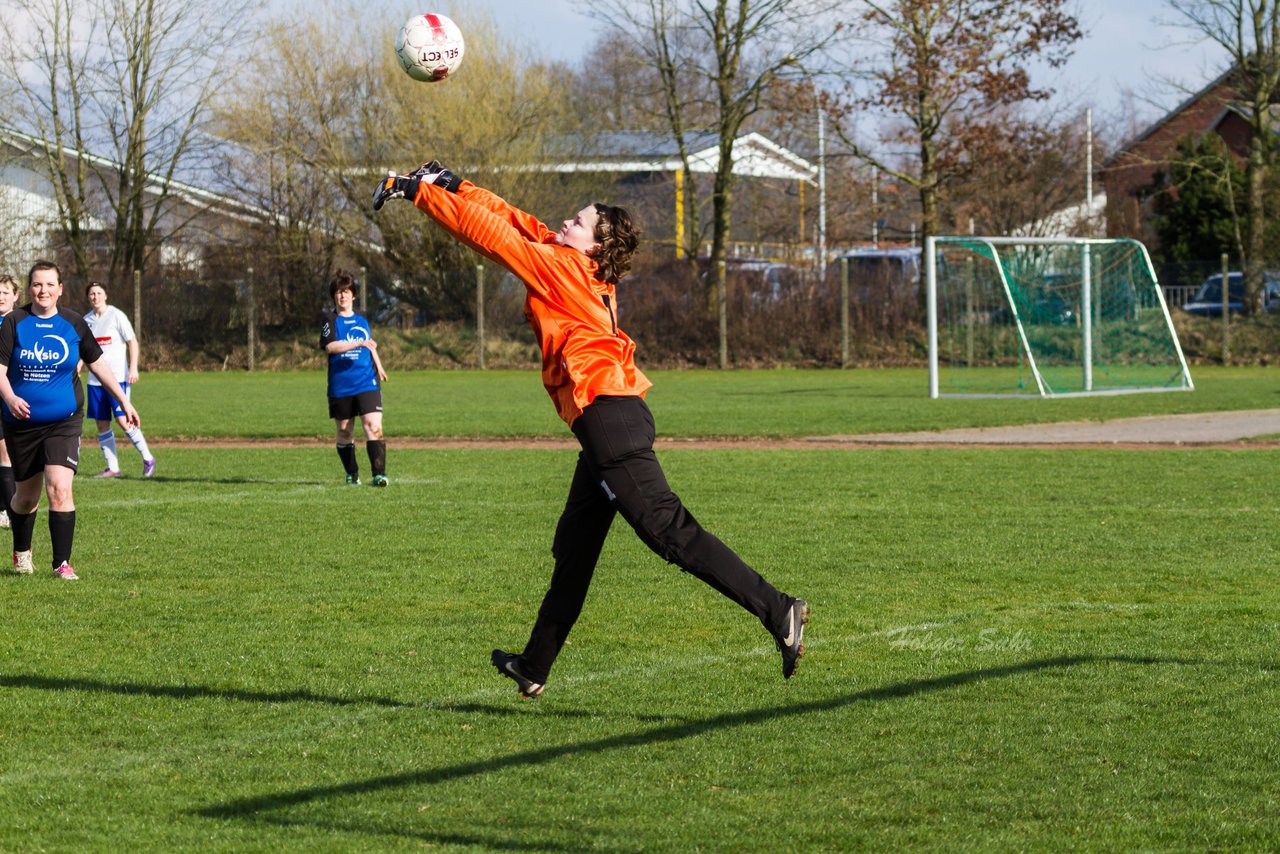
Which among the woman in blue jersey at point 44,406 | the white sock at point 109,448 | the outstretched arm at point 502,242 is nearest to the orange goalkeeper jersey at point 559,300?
the outstretched arm at point 502,242

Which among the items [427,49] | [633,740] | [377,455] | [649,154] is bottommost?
[633,740]

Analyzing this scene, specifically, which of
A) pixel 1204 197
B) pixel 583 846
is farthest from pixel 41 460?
pixel 1204 197

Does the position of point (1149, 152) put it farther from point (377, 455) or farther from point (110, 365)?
point (377, 455)

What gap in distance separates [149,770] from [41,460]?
4.33m

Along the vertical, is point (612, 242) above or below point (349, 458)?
above

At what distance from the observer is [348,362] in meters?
13.4

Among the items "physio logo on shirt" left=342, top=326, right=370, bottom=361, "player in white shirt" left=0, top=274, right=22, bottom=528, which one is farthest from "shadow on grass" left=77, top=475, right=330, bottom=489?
"player in white shirt" left=0, top=274, right=22, bottom=528

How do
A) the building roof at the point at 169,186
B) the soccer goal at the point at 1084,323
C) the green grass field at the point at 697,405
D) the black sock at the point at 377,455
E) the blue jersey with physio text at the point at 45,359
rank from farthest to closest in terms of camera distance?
the building roof at the point at 169,186, the soccer goal at the point at 1084,323, the green grass field at the point at 697,405, the black sock at the point at 377,455, the blue jersey with physio text at the point at 45,359

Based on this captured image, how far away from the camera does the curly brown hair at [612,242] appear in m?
5.37

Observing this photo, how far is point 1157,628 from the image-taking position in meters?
6.97

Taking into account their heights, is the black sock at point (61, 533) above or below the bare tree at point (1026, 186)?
below

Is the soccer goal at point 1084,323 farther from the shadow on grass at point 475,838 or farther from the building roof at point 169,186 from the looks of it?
the shadow on grass at point 475,838

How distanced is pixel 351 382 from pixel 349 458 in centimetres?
68

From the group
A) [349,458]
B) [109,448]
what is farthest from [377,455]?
[109,448]
